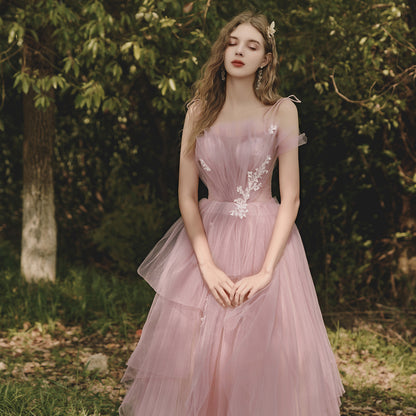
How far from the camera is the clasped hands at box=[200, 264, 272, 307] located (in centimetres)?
218

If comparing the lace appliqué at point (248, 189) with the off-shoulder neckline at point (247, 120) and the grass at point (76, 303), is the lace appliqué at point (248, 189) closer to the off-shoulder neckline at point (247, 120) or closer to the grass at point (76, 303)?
the off-shoulder neckline at point (247, 120)

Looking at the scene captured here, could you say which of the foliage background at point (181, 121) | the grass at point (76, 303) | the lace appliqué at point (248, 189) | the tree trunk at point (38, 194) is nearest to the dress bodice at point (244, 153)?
the lace appliqué at point (248, 189)

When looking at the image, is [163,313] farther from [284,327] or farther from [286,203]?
[286,203]

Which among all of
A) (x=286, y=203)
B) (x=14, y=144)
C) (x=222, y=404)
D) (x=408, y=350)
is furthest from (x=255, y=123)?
(x=14, y=144)

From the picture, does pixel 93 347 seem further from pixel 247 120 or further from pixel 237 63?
pixel 237 63

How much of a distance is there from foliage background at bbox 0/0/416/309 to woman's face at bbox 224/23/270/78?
1.19 metres

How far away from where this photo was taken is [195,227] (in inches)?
93.1

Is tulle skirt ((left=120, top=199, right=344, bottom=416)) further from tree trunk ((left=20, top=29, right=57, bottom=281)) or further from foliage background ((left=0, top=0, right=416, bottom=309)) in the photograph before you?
tree trunk ((left=20, top=29, right=57, bottom=281))

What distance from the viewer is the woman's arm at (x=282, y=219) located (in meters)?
2.19

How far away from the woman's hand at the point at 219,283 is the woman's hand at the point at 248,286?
22mm

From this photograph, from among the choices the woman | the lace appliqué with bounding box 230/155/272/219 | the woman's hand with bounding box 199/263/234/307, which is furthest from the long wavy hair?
the woman's hand with bounding box 199/263/234/307

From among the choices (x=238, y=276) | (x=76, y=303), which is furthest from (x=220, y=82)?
(x=76, y=303)

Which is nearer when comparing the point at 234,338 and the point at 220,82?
the point at 234,338

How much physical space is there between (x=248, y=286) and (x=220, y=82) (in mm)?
906
